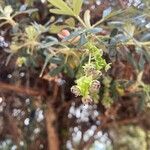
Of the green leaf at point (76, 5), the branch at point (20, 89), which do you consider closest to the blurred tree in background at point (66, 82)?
the branch at point (20, 89)

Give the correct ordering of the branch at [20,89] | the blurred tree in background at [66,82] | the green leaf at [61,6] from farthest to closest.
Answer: the branch at [20,89]
the blurred tree in background at [66,82]
the green leaf at [61,6]

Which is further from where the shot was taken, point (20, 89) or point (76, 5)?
point (20, 89)

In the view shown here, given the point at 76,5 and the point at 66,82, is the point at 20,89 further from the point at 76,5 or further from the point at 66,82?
the point at 76,5

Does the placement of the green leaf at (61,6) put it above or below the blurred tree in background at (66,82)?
above

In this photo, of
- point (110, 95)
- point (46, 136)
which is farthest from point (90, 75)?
point (46, 136)

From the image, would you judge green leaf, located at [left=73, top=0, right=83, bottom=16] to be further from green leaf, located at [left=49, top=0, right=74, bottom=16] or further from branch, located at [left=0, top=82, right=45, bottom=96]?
branch, located at [left=0, top=82, right=45, bottom=96]

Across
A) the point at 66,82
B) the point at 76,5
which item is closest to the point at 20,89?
the point at 66,82

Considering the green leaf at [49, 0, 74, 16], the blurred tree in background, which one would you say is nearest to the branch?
the blurred tree in background

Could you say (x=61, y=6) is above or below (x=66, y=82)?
above

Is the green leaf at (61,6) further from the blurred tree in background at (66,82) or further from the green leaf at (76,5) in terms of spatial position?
the blurred tree in background at (66,82)
